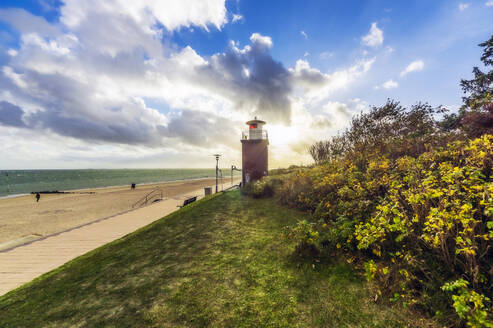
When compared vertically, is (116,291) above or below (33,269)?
above

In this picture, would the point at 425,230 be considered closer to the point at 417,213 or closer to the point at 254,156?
the point at 417,213

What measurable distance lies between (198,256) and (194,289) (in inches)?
51.6

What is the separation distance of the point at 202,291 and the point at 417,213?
4.14 m

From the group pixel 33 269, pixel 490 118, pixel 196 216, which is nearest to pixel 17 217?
pixel 33 269

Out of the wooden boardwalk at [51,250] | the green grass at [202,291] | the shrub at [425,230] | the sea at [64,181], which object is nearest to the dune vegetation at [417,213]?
the shrub at [425,230]

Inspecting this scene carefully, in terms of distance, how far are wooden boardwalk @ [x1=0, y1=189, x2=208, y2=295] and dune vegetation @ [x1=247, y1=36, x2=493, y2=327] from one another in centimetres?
769

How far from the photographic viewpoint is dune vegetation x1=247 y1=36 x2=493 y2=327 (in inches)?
97.7

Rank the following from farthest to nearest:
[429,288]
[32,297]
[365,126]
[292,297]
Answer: [365,126], [32,297], [292,297], [429,288]

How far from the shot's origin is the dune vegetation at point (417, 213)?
248cm

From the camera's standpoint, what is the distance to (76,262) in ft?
18.7

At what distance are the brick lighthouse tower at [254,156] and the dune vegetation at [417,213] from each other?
9443 mm

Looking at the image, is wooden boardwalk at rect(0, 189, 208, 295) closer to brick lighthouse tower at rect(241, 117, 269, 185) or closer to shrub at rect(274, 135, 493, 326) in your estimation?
shrub at rect(274, 135, 493, 326)

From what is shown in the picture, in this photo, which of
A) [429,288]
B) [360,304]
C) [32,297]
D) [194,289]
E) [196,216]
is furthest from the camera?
[196,216]

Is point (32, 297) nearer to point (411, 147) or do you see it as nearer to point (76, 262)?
point (76, 262)
